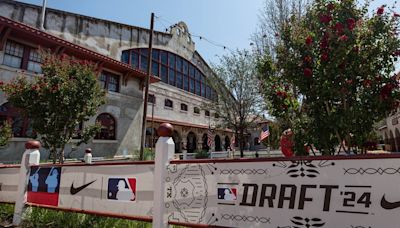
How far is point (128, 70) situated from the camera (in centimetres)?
2130

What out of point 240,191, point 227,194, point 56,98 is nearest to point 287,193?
point 240,191

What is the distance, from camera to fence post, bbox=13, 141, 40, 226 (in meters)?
5.71

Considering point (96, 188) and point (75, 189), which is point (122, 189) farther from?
point (75, 189)

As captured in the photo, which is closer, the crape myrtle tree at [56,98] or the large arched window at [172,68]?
the crape myrtle tree at [56,98]

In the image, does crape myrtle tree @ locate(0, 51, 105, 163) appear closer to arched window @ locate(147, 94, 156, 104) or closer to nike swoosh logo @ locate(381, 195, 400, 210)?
nike swoosh logo @ locate(381, 195, 400, 210)

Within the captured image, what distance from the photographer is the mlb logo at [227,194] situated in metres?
3.48

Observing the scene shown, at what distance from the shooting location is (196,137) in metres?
34.4

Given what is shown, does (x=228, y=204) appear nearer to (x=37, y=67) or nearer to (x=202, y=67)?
(x=37, y=67)

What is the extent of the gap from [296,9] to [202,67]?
2740 centimetres

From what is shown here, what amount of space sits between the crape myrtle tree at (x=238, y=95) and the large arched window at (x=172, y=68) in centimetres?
497

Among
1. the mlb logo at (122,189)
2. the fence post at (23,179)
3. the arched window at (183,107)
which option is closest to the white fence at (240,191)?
the mlb logo at (122,189)

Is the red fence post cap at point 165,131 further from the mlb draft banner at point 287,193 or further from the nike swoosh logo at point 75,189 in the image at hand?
the nike swoosh logo at point 75,189

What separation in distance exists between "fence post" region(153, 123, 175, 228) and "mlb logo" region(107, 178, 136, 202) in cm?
51

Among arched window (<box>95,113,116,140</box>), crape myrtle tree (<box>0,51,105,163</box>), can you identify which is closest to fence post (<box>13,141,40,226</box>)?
crape myrtle tree (<box>0,51,105,163</box>)
